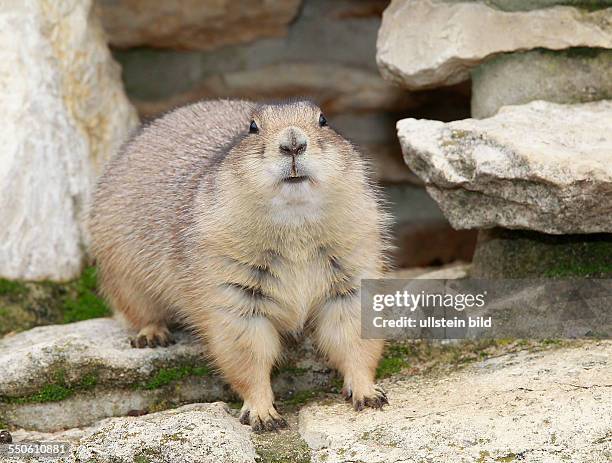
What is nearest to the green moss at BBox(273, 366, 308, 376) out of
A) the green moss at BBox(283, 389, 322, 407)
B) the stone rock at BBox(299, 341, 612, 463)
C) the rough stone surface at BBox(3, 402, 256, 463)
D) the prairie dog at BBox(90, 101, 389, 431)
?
the green moss at BBox(283, 389, 322, 407)

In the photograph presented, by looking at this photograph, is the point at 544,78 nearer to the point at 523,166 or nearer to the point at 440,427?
the point at 523,166

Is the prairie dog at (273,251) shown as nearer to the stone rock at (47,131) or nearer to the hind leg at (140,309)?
the hind leg at (140,309)

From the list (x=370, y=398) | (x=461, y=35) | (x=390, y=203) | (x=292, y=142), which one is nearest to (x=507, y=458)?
(x=370, y=398)

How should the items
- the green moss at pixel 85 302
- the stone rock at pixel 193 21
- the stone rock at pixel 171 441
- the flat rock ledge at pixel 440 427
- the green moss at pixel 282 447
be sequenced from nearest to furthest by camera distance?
the flat rock ledge at pixel 440 427, the stone rock at pixel 171 441, the green moss at pixel 282 447, the green moss at pixel 85 302, the stone rock at pixel 193 21

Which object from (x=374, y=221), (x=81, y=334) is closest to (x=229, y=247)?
(x=374, y=221)

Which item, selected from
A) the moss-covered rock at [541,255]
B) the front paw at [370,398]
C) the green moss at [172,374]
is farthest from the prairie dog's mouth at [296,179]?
the moss-covered rock at [541,255]

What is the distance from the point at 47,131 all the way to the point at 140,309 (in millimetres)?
1692

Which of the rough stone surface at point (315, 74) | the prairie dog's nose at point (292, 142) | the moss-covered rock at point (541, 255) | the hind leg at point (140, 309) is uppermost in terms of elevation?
the rough stone surface at point (315, 74)

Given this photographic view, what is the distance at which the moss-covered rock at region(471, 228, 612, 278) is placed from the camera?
6.56 meters

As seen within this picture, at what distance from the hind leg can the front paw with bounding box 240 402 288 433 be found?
118cm

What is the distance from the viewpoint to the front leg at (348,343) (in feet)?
19.6

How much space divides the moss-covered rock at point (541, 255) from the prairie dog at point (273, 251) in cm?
97

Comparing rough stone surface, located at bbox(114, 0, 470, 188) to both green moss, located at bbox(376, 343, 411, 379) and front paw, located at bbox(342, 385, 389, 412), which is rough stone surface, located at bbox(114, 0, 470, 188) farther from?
front paw, located at bbox(342, 385, 389, 412)

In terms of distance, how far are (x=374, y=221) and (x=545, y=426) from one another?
1781 millimetres
